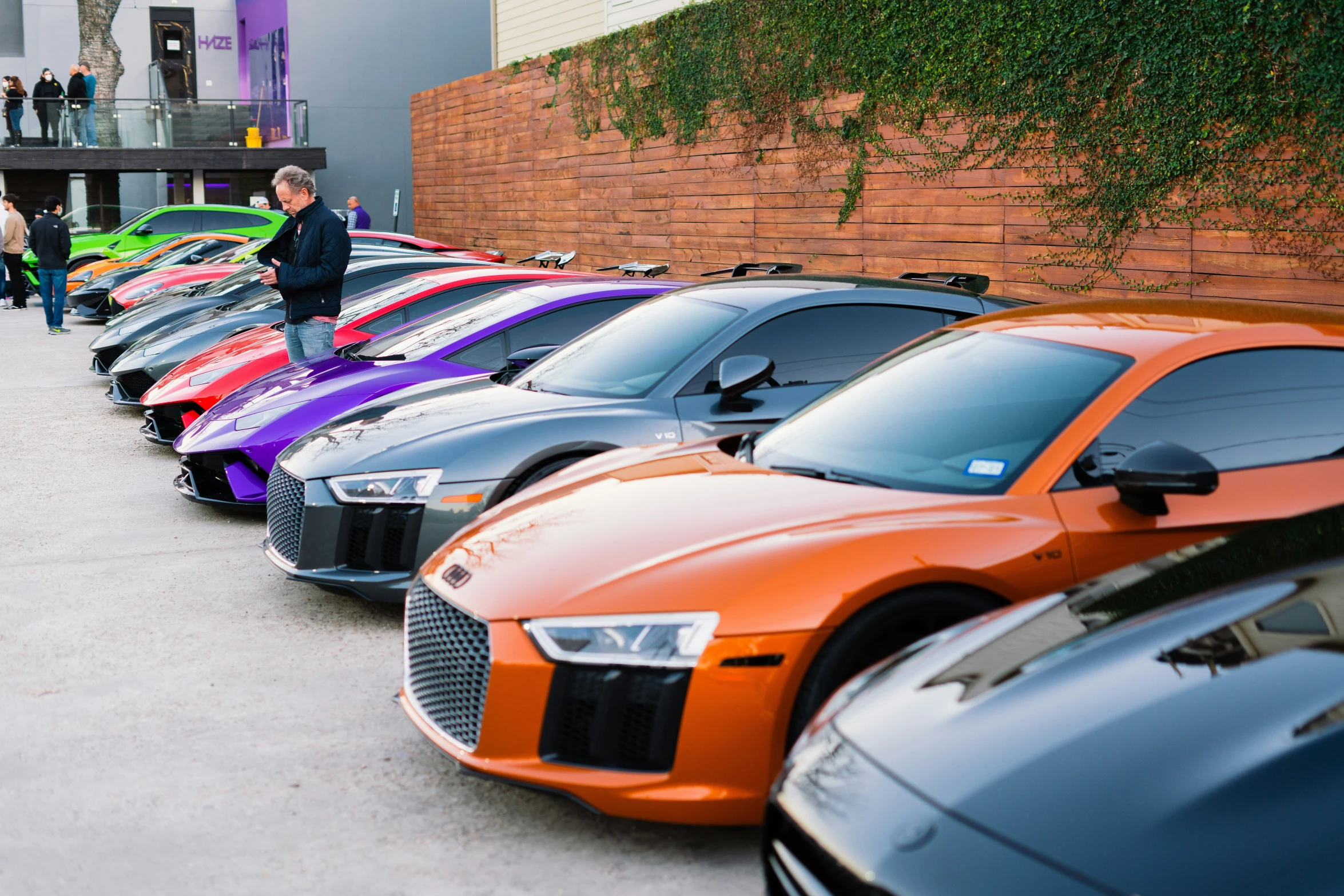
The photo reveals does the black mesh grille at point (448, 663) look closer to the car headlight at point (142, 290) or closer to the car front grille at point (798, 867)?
the car front grille at point (798, 867)

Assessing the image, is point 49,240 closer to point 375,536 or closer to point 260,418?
point 260,418

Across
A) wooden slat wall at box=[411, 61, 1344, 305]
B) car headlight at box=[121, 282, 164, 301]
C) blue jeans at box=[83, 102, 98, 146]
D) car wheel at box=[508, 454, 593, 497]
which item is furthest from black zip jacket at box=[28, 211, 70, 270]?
car wheel at box=[508, 454, 593, 497]

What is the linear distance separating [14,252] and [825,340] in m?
22.7

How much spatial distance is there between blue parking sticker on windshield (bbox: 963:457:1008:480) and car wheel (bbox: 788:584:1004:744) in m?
0.41

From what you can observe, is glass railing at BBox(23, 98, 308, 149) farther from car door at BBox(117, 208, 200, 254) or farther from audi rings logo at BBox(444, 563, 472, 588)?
audi rings logo at BBox(444, 563, 472, 588)

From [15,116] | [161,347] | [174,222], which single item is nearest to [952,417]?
[161,347]

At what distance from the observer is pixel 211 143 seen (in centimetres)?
3116

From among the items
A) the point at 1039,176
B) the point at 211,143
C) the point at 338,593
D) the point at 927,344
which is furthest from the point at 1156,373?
the point at 211,143

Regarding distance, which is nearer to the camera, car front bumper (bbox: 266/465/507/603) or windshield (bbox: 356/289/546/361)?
car front bumper (bbox: 266/465/507/603)

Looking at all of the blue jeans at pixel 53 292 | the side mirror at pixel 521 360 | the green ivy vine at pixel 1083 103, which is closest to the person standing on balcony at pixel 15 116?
the blue jeans at pixel 53 292

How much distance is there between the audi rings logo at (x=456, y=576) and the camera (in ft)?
11.9

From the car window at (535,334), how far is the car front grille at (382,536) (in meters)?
2.19

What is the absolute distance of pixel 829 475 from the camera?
152 inches

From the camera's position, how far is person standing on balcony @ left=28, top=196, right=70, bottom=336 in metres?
20.1
